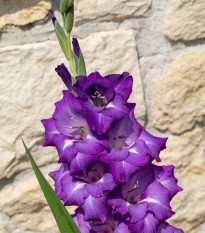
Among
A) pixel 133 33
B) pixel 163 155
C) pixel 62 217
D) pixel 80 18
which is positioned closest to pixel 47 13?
pixel 80 18

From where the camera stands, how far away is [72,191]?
0.56m

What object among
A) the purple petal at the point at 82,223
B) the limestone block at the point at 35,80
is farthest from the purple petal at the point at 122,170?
the limestone block at the point at 35,80

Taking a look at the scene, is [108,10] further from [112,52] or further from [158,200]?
[158,200]

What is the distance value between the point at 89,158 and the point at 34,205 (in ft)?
1.93

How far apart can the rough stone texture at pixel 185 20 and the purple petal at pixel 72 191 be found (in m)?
0.57

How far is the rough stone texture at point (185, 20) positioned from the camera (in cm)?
101

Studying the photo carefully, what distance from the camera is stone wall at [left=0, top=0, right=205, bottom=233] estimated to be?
96cm

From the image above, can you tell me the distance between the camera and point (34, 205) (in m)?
1.07

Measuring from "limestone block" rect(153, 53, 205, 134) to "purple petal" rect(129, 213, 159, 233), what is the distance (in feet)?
1.72

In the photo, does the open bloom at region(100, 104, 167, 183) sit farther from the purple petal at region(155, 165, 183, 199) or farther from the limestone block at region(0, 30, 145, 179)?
the limestone block at region(0, 30, 145, 179)

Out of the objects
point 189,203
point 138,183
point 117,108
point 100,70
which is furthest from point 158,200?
point 189,203

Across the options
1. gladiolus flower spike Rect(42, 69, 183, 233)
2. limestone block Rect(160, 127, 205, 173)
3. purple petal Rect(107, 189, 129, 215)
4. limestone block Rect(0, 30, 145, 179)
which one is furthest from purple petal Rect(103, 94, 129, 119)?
limestone block Rect(160, 127, 205, 173)

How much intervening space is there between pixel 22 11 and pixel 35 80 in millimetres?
160

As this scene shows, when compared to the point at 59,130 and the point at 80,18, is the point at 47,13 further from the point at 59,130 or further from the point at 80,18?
the point at 59,130
